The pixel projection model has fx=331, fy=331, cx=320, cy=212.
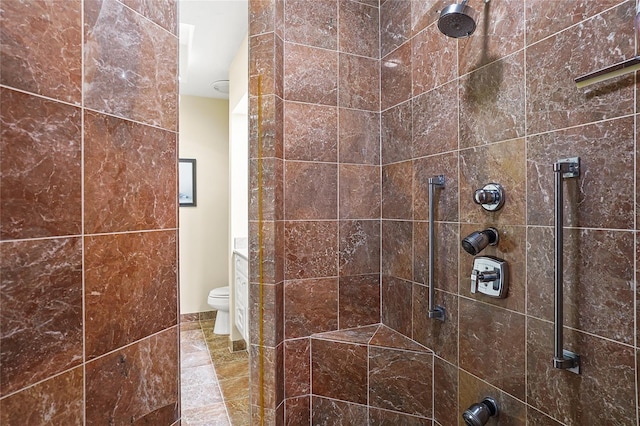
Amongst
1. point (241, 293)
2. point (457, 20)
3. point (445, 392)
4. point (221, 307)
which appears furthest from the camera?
point (221, 307)

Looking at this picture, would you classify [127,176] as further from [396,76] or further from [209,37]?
[209,37]

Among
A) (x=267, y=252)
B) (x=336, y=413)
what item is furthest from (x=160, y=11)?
(x=336, y=413)

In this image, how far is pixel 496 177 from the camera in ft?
4.30

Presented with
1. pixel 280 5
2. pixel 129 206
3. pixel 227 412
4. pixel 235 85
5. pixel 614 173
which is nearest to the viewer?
pixel 614 173

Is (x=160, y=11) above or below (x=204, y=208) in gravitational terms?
above

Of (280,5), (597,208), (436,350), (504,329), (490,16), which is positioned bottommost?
(436,350)

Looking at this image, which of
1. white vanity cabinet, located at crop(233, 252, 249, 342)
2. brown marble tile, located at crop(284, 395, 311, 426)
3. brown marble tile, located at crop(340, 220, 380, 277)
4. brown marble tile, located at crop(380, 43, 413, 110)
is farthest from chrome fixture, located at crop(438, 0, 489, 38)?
white vanity cabinet, located at crop(233, 252, 249, 342)

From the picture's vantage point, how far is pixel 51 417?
0.84m

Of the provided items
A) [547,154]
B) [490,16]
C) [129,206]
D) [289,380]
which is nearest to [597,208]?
[547,154]

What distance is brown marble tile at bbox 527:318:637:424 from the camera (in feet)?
3.01

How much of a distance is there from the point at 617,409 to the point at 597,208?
567 millimetres

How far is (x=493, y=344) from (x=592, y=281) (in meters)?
0.47

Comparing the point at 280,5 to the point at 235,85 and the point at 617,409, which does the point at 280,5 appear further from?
the point at 617,409

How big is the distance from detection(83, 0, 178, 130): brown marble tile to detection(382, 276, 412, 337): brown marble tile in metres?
1.39
